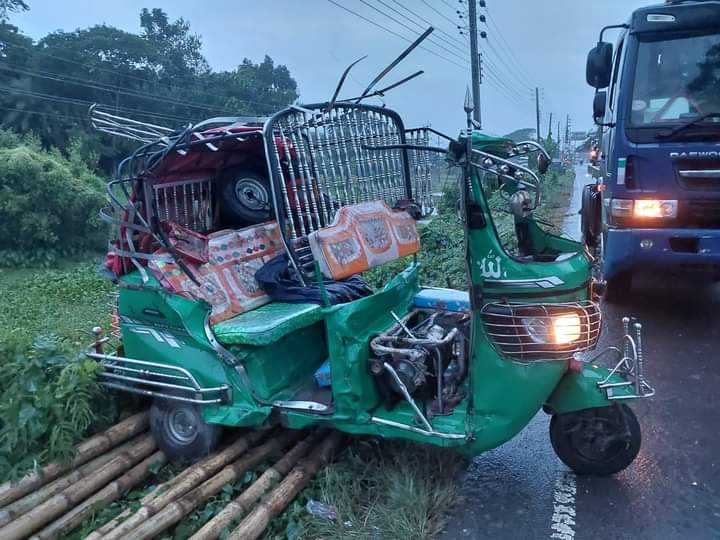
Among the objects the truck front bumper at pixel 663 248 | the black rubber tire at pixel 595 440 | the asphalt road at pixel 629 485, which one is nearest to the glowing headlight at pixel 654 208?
the truck front bumper at pixel 663 248

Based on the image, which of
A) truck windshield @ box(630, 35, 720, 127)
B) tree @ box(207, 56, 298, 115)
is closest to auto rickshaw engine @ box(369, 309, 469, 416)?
truck windshield @ box(630, 35, 720, 127)

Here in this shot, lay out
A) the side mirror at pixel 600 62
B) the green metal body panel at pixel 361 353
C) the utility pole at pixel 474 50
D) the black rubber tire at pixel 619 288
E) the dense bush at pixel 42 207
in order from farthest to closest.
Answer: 1. the utility pole at pixel 474 50
2. the dense bush at pixel 42 207
3. the black rubber tire at pixel 619 288
4. the side mirror at pixel 600 62
5. the green metal body panel at pixel 361 353

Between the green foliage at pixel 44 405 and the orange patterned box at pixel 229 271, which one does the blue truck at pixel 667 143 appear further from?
the green foliage at pixel 44 405

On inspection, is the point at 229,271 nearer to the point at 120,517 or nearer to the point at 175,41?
the point at 120,517

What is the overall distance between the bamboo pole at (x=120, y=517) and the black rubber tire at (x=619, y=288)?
5.18 m

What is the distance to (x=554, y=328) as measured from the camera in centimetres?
307

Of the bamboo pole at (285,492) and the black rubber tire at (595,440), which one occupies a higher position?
the black rubber tire at (595,440)

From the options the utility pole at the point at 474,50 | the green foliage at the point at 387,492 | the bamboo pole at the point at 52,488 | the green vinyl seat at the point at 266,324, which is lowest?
the green foliage at the point at 387,492

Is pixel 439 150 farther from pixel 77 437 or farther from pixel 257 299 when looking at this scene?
pixel 77 437

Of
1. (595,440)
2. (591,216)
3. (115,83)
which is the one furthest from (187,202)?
(115,83)

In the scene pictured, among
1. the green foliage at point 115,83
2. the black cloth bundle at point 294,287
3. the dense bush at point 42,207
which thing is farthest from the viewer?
the green foliage at point 115,83

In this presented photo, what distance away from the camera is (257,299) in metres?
4.28

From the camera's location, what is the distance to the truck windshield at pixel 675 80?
5.41m

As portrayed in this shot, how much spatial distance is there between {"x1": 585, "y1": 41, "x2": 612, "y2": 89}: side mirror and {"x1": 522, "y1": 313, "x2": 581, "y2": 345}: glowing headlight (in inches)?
151
